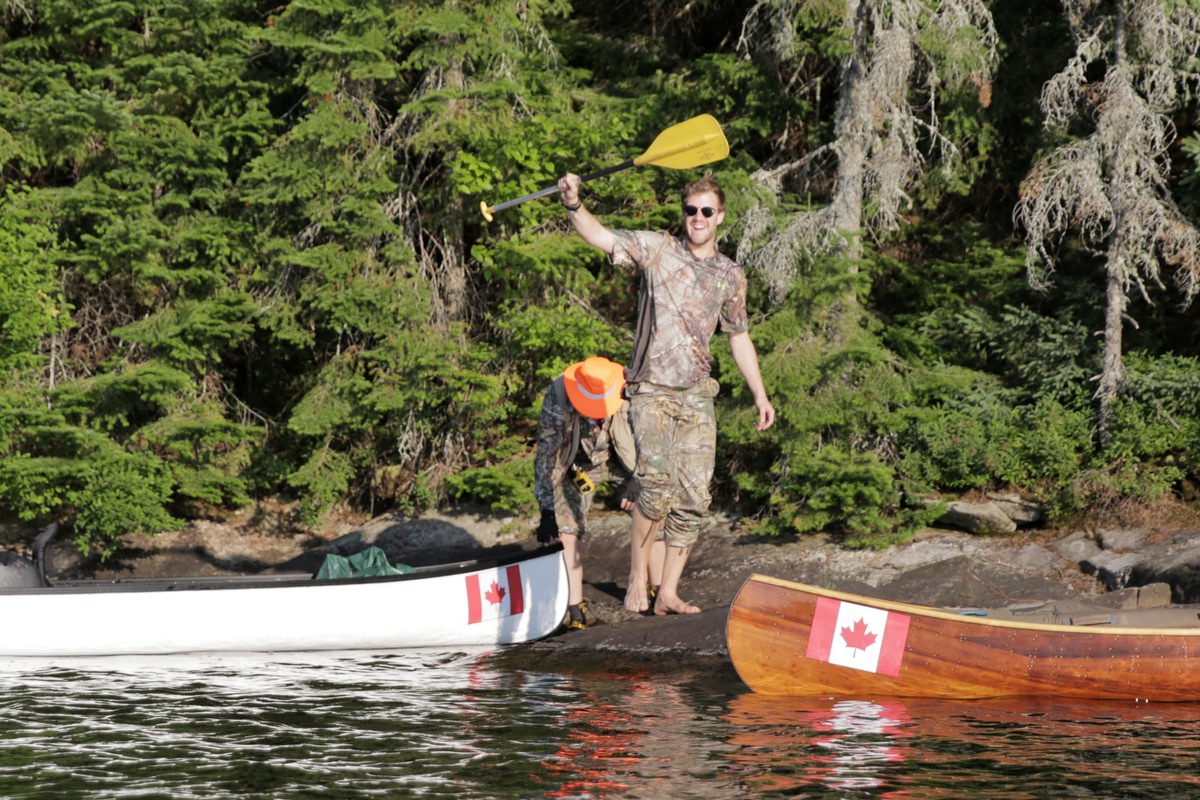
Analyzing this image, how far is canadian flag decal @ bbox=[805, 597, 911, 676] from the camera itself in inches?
285

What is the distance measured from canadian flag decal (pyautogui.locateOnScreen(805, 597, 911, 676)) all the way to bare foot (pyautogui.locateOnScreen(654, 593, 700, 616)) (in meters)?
1.90

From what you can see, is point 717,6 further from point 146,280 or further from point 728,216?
point 146,280

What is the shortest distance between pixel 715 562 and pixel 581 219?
4.76m

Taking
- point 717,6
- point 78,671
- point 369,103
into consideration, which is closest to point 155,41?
point 369,103

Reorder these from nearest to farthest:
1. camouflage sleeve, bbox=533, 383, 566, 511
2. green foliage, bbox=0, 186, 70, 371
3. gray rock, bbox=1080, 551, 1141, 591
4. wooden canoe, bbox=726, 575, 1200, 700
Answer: wooden canoe, bbox=726, 575, 1200, 700 → camouflage sleeve, bbox=533, 383, 566, 511 → gray rock, bbox=1080, 551, 1141, 591 → green foliage, bbox=0, 186, 70, 371

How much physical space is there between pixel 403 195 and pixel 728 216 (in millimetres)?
3340

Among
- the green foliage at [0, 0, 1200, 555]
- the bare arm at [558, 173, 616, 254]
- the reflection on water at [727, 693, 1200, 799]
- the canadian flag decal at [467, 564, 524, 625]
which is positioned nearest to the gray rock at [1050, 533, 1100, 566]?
the green foliage at [0, 0, 1200, 555]

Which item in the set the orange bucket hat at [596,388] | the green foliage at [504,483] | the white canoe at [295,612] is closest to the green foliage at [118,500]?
the green foliage at [504,483]

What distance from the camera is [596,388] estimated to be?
9078mm

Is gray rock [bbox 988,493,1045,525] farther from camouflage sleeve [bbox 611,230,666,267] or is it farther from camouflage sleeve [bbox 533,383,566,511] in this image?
camouflage sleeve [bbox 611,230,666,267]

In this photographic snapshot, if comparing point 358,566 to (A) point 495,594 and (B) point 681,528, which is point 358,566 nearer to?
(A) point 495,594

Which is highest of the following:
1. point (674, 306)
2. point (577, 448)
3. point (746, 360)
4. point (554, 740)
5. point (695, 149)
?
point (695, 149)

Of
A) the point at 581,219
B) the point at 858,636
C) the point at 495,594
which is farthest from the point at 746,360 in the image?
the point at 495,594

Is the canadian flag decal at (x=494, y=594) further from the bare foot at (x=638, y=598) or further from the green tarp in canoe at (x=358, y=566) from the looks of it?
the bare foot at (x=638, y=598)
